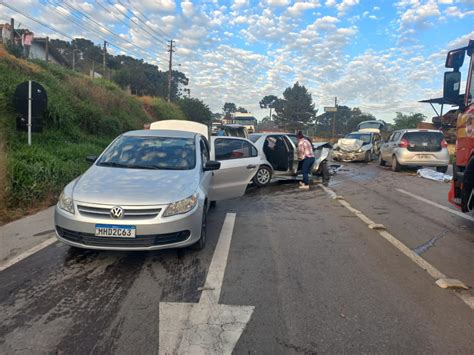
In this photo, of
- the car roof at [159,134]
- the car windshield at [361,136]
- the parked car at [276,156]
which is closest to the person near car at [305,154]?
the parked car at [276,156]

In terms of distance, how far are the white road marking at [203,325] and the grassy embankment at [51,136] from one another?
493 centimetres

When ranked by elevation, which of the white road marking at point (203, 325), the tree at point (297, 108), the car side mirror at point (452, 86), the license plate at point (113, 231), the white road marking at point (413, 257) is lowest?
the white road marking at point (203, 325)

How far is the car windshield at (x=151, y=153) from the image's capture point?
18.8ft

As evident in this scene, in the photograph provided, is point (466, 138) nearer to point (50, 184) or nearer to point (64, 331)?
point (64, 331)

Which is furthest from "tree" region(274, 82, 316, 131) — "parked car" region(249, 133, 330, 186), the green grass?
"parked car" region(249, 133, 330, 186)

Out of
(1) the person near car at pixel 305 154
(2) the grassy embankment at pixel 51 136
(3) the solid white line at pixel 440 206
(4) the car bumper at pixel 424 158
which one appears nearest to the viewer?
(3) the solid white line at pixel 440 206

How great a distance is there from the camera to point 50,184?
8.98 m

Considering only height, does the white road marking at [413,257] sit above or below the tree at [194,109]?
below

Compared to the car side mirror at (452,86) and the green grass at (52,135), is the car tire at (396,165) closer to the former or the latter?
the car side mirror at (452,86)

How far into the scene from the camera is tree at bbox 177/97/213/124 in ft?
141

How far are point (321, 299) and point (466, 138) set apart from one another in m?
4.10

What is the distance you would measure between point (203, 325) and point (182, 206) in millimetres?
1678

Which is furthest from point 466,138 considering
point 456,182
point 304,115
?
point 304,115

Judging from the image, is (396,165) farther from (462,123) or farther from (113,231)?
(113,231)
